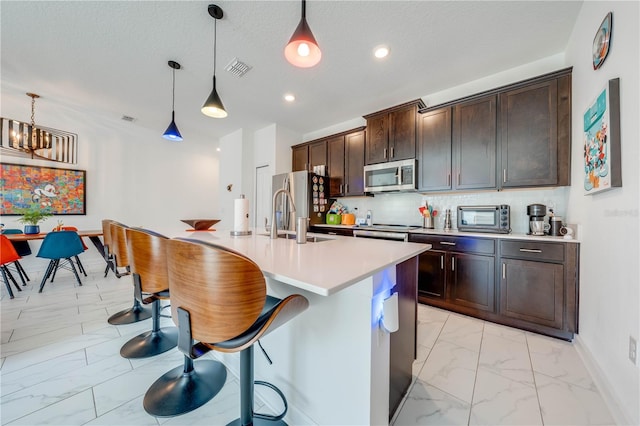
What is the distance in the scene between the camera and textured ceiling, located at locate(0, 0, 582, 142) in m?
1.93

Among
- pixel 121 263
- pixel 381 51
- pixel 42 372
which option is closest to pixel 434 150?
pixel 381 51

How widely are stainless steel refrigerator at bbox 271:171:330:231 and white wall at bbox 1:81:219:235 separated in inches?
101

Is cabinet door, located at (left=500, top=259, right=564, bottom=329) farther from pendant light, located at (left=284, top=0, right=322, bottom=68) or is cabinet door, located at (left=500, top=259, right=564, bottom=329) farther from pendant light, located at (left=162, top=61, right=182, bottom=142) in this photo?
pendant light, located at (left=162, top=61, right=182, bottom=142)

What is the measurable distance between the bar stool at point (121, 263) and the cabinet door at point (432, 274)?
2909 millimetres

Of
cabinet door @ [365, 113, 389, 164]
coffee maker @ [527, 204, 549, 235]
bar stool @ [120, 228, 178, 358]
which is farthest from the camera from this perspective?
cabinet door @ [365, 113, 389, 164]

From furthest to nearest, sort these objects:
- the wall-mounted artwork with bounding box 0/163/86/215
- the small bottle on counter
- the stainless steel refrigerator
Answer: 1. the stainless steel refrigerator
2. the wall-mounted artwork with bounding box 0/163/86/215
3. the small bottle on counter

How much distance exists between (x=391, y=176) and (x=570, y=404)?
101 inches

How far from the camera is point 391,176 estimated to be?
3268mm

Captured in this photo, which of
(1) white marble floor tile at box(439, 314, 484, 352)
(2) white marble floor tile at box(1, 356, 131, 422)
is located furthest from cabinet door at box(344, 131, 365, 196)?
(2) white marble floor tile at box(1, 356, 131, 422)

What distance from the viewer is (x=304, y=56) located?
1357mm

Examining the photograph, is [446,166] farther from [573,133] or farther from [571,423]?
[571,423]

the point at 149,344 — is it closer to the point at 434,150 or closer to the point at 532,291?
the point at 532,291

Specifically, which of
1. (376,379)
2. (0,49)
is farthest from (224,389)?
(0,49)

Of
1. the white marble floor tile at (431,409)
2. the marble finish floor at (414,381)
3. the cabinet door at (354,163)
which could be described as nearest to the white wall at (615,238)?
the marble finish floor at (414,381)
